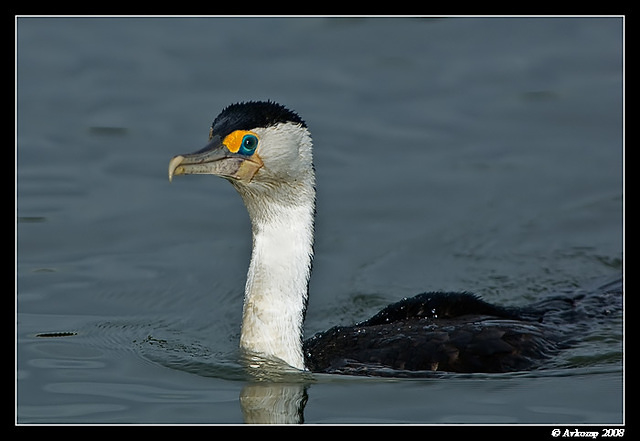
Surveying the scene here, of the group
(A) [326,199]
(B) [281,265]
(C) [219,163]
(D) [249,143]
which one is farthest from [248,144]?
(A) [326,199]

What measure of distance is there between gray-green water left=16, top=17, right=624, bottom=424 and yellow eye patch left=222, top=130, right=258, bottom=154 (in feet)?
5.21

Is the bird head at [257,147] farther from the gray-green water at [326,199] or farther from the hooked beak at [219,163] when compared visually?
the gray-green water at [326,199]

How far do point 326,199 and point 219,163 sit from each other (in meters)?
4.00

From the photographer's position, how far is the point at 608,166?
494 inches

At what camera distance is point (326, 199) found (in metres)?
11.9

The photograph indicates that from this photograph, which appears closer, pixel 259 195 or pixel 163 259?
pixel 259 195

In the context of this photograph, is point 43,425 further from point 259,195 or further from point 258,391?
point 259,195

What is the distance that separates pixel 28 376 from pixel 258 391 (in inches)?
68.8

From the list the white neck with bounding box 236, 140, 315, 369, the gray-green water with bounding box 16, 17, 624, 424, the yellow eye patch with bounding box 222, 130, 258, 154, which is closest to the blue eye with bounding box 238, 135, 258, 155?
the yellow eye patch with bounding box 222, 130, 258, 154

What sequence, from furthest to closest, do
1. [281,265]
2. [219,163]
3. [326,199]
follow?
[326,199] → [281,265] → [219,163]

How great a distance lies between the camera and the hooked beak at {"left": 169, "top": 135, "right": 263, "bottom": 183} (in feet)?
25.6

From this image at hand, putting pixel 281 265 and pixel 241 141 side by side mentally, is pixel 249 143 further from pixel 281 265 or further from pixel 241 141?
pixel 281 265
